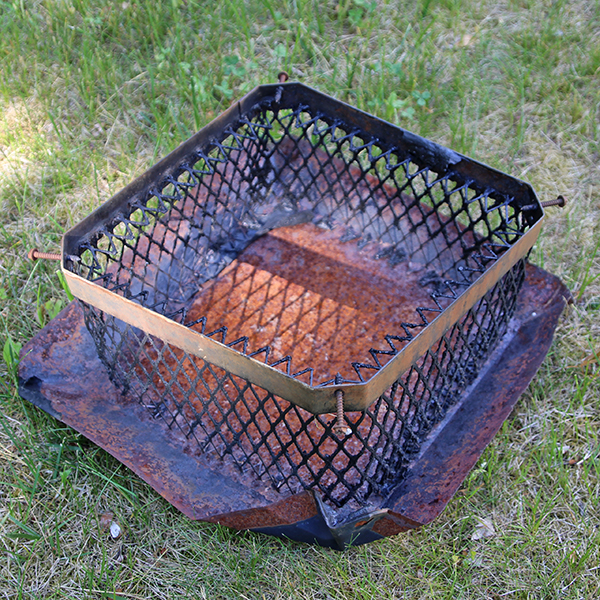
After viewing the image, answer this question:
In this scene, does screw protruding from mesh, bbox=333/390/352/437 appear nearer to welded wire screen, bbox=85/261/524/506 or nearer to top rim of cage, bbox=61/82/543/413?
top rim of cage, bbox=61/82/543/413

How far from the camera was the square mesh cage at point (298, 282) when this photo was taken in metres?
1.95

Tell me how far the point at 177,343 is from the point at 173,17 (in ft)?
8.37

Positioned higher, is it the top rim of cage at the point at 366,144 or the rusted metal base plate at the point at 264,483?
the top rim of cage at the point at 366,144

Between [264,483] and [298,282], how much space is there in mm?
874

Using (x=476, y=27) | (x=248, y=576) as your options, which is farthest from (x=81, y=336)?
(x=476, y=27)

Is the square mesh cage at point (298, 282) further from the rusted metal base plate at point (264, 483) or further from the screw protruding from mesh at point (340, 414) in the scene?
the screw protruding from mesh at point (340, 414)

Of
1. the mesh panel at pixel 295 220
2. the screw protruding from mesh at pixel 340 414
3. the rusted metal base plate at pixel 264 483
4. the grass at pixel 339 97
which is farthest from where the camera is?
the mesh panel at pixel 295 220

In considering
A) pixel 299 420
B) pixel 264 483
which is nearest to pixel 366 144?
pixel 299 420

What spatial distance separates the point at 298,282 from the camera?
261cm

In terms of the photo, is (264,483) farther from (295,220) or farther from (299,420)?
(295,220)

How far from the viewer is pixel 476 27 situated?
3.85 m

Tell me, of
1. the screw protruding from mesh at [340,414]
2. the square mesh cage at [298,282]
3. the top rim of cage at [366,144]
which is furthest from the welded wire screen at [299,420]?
the screw protruding from mesh at [340,414]

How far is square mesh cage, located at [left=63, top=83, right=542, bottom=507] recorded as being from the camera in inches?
76.6

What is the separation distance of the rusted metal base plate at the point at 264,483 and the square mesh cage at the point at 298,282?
0.06 m
